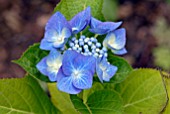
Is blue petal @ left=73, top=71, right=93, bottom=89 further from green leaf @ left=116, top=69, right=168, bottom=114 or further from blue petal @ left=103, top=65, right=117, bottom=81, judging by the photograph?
green leaf @ left=116, top=69, right=168, bottom=114

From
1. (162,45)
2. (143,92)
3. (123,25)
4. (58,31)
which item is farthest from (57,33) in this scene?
(123,25)

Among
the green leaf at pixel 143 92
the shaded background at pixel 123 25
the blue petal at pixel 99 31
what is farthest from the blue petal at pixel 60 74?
the shaded background at pixel 123 25

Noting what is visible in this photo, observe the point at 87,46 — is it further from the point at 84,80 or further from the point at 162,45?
the point at 162,45

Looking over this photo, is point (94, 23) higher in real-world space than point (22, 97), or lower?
higher

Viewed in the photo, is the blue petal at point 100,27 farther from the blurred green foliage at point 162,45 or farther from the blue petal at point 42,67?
the blurred green foliage at point 162,45

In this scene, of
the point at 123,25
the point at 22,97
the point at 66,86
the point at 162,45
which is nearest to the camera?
the point at 66,86

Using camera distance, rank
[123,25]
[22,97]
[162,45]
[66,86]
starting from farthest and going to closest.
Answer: [123,25], [162,45], [22,97], [66,86]

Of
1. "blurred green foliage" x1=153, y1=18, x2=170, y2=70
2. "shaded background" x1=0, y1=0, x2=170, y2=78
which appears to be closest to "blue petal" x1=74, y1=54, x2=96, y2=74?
"blurred green foliage" x1=153, y1=18, x2=170, y2=70

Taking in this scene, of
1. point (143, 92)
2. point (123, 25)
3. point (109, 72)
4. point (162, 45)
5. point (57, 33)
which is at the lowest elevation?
point (162, 45)
